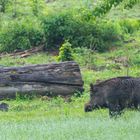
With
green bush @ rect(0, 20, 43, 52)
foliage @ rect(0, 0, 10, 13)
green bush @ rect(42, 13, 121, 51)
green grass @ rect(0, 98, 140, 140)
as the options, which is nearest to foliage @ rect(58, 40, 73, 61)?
green bush @ rect(42, 13, 121, 51)

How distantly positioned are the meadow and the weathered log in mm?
258

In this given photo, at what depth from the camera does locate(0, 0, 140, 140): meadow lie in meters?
10.1

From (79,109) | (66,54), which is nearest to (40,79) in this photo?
(79,109)

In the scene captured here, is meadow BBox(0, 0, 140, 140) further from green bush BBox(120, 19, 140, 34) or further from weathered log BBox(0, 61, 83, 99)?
weathered log BBox(0, 61, 83, 99)

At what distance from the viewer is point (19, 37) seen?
25078 millimetres

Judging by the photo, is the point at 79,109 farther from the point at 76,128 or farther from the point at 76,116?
the point at 76,128

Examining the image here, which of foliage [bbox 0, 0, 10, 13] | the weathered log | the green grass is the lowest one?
the green grass

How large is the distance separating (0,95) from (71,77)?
1988 millimetres

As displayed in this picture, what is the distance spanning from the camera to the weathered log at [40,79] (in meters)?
16.9

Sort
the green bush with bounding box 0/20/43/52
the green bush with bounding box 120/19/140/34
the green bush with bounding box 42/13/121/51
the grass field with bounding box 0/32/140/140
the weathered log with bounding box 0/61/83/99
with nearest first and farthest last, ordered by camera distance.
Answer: the grass field with bounding box 0/32/140/140
the weathered log with bounding box 0/61/83/99
the green bush with bounding box 42/13/121/51
the green bush with bounding box 0/20/43/52
the green bush with bounding box 120/19/140/34

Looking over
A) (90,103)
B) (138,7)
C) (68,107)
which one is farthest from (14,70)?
(138,7)

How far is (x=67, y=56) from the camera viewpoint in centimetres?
2172

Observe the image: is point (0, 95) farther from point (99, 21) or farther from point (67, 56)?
point (99, 21)

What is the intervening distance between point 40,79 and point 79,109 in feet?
6.66
